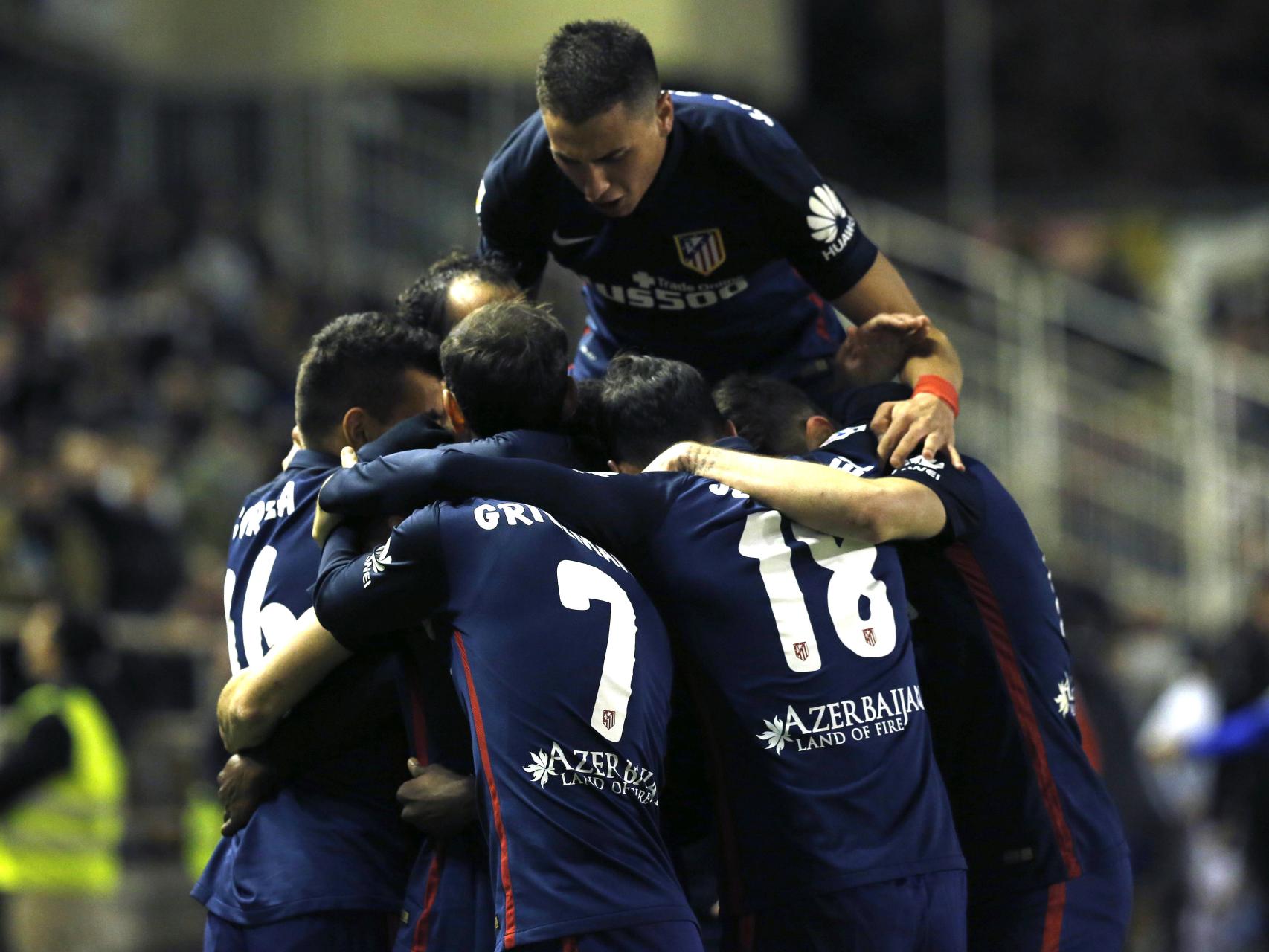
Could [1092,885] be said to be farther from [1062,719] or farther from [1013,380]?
[1013,380]

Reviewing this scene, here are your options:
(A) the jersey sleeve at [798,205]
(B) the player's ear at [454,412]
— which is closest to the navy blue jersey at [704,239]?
(A) the jersey sleeve at [798,205]

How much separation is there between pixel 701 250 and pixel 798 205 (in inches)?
11.1

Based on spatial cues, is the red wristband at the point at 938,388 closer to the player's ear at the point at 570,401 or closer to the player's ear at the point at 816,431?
the player's ear at the point at 816,431

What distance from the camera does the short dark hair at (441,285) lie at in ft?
15.3

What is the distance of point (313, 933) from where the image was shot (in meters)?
4.06

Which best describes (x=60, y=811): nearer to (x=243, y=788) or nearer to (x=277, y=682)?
(x=243, y=788)

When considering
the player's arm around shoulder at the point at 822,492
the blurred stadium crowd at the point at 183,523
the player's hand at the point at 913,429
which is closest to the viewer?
the player's arm around shoulder at the point at 822,492

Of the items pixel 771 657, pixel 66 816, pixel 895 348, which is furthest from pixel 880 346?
pixel 66 816

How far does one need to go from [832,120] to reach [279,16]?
8.81 m

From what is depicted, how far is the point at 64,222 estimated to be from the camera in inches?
546

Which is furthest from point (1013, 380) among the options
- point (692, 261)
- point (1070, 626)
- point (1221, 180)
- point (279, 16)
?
point (692, 261)

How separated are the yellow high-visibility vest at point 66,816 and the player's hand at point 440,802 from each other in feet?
15.8

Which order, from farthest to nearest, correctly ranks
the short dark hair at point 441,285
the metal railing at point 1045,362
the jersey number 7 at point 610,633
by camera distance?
1. the metal railing at point 1045,362
2. the short dark hair at point 441,285
3. the jersey number 7 at point 610,633

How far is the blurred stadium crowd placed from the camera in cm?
997
